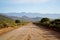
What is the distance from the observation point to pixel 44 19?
424 feet
